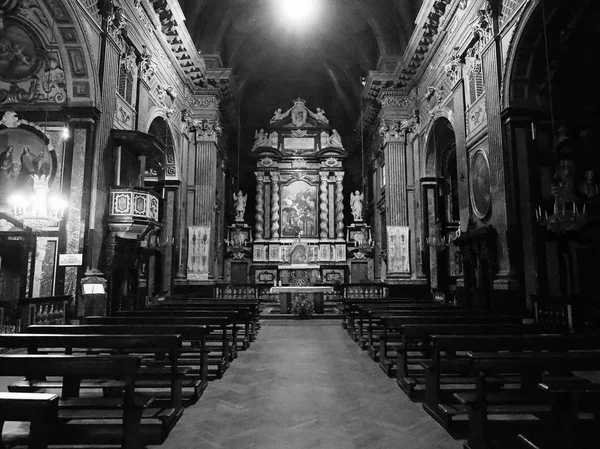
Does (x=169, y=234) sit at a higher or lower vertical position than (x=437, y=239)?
higher

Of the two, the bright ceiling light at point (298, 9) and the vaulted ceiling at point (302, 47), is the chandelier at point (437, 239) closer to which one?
the vaulted ceiling at point (302, 47)

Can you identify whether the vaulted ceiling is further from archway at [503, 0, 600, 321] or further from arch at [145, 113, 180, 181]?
archway at [503, 0, 600, 321]

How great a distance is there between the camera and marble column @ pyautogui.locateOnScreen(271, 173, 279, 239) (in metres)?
20.1

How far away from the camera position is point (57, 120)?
8055mm

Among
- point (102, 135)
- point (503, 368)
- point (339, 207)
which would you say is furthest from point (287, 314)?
point (503, 368)

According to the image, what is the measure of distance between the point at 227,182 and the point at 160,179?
6583 mm

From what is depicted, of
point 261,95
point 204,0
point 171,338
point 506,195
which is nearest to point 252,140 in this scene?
point 261,95

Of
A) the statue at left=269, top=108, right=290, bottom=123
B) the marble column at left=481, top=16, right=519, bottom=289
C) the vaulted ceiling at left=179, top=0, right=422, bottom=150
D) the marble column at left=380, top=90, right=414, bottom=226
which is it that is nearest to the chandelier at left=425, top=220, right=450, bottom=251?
the marble column at left=380, top=90, right=414, bottom=226

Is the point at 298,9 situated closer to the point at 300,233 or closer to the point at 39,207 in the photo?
the point at 300,233

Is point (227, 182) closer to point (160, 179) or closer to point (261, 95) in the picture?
point (261, 95)

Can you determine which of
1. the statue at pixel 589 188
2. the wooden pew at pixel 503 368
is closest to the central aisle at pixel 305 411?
the wooden pew at pixel 503 368

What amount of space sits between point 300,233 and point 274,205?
1762 mm

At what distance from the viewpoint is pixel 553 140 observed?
7312 mm

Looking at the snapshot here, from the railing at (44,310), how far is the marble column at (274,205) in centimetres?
1326
